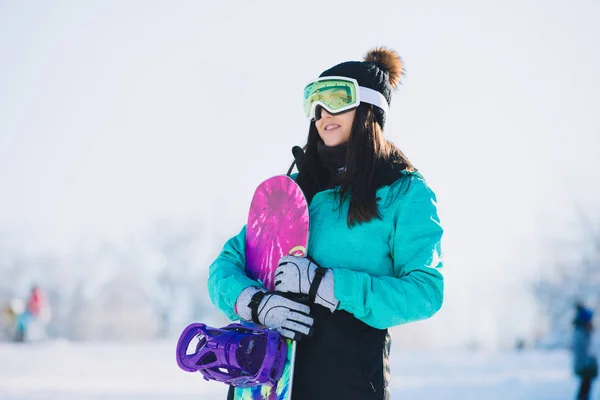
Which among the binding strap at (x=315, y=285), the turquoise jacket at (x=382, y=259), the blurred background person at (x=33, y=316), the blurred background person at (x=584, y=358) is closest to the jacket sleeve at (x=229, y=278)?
Answer: the turquoise jacket at (x=382, y=259)

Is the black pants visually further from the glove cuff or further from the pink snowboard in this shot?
the glove cuff

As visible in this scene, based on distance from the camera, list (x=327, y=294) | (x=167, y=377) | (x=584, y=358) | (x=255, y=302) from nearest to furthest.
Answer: (x=327, y=294) < (x=255, y=302) < (x=584, y=358) < (x=167, y=377)

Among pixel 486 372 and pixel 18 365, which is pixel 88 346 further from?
pixel 486 372

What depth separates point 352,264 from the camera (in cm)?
238

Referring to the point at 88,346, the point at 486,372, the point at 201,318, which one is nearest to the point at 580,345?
the point at 486,372

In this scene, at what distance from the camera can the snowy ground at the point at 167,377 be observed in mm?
9242

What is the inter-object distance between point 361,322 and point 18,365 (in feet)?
36.1

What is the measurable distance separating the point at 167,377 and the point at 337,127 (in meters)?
9.40

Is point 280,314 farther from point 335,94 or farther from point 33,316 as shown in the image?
point 33,316

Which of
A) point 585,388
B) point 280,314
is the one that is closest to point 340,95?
point 280,314

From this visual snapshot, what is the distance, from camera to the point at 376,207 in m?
2.38

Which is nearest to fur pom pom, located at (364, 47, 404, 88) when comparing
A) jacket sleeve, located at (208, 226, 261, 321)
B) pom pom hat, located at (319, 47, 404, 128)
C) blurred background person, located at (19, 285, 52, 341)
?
pom pom hat, located at (319, 47, 404, 128)

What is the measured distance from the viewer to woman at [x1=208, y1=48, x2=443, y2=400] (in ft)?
7.36

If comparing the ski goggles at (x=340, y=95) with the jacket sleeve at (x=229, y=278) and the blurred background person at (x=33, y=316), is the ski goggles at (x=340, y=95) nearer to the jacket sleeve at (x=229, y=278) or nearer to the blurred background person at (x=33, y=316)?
the jacket sleeve at (x=229, y=278)
